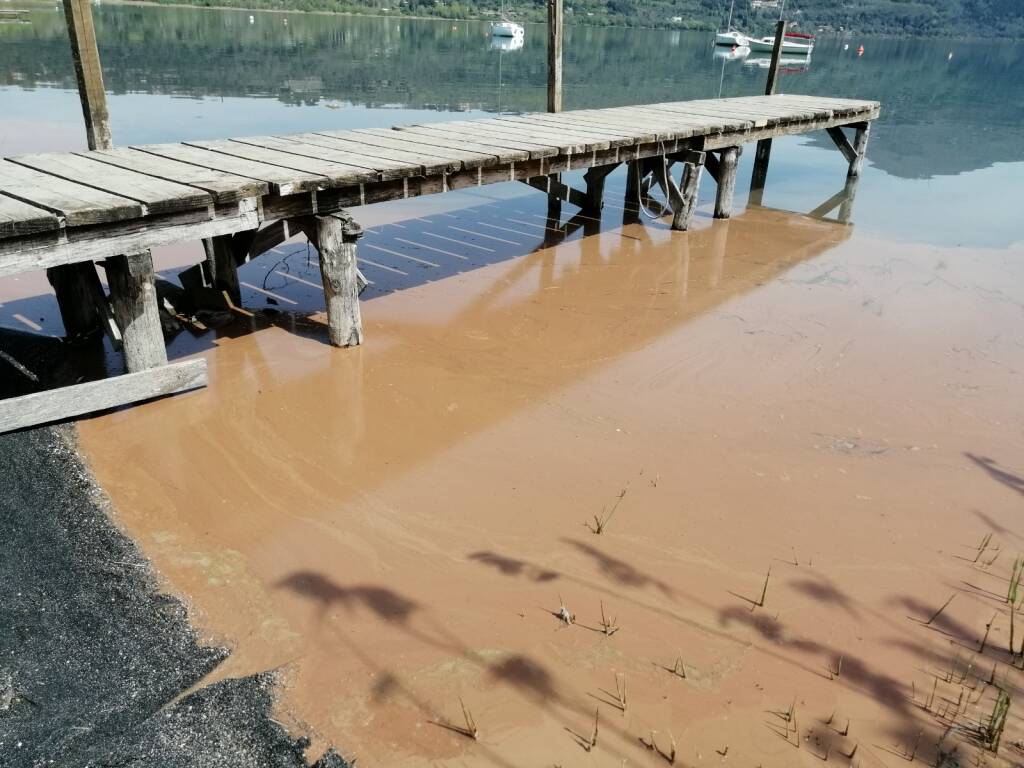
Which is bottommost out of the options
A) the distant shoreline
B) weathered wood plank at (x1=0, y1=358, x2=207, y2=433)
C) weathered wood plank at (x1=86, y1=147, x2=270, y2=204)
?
weathered wood plank at (x1=0, y1=358, x2=207, y2=433)

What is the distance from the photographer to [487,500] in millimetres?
4484

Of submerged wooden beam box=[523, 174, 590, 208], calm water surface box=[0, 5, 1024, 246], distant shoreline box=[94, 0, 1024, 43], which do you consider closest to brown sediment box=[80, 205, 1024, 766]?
submerged wooden beam box=[523, 174, 590, 208]

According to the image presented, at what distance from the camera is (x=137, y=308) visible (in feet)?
16.3

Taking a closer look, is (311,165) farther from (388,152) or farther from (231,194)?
(231,194)

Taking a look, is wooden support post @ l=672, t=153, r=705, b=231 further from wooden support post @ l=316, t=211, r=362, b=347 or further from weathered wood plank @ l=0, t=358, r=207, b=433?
weathered wood plank @ l=0, t=358, r=207, b=433

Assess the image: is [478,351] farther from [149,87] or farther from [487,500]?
[149,87]

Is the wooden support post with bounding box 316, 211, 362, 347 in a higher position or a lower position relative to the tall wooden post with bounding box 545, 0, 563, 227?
lower

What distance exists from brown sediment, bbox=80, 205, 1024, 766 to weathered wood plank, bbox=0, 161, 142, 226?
138 cm

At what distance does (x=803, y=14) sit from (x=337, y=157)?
114321 millimetres

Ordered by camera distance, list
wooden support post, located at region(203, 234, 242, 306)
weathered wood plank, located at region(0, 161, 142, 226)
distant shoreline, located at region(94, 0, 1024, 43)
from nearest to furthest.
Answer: weathered wood plank, located at region(0, 161, 142, 226) → wooden support post, located at region(203, 234, 242, 306) → distant shoreline, located at region(94, 0, 1024, 43)

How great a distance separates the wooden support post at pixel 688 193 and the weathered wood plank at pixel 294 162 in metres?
5.41

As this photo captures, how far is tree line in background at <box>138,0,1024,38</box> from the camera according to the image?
266ft

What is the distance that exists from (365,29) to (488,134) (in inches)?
1948

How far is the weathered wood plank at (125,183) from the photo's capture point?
4770 mm
